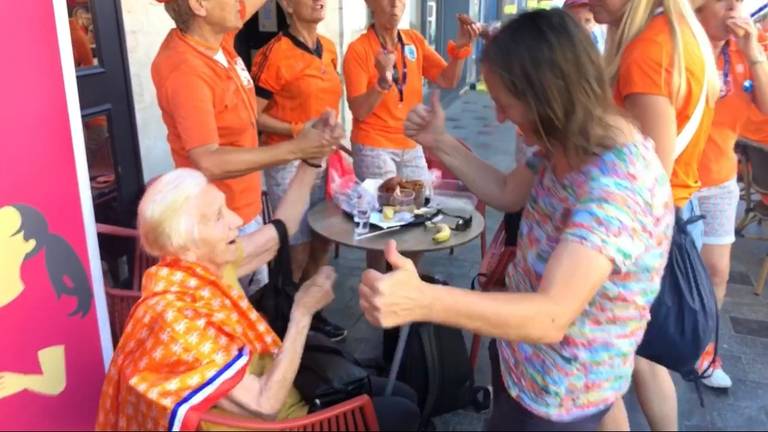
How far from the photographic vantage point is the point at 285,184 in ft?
9.79

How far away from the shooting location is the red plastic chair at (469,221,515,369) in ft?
7.64

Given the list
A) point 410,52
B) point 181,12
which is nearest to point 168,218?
point 181,12

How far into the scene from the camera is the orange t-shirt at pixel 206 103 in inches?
79.4

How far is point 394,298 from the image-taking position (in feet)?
3.42

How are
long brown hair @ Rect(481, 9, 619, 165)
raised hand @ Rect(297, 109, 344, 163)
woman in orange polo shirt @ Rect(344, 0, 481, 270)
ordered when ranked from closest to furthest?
long brown hair @ Rect(481, 9, 619, 165), raised hand @ Rect(297, 109, 344, 163), woman in orange polo shirt @ Rect(344, 0, 481, 270)

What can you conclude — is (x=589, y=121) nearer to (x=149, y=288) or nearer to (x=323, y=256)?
(x=149, y=288)

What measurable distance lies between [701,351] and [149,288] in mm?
1535

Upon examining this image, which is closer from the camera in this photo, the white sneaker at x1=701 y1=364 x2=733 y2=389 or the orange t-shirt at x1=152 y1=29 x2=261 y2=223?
the orange t-shirt at x1=152 y1=29 x2=261 y2=223

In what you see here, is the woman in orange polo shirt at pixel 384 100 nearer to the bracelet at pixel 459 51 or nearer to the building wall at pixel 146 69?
the bracelet at pixel 459 51

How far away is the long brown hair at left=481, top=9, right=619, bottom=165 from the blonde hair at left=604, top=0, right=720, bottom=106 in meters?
0.62

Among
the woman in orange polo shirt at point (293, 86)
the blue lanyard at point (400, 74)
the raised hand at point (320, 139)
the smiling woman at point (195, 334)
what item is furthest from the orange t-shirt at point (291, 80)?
the smiling woman at point (195, 334)

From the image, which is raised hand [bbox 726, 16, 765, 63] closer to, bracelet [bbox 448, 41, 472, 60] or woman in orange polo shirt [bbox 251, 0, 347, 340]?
bracelet [bbox 448, 41, 472, 60]

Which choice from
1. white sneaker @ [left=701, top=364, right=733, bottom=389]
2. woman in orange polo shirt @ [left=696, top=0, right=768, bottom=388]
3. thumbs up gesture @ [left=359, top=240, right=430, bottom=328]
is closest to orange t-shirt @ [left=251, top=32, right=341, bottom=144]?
woman in orange polo shirt @ [left=696, top=0, right=768, bottom=388]

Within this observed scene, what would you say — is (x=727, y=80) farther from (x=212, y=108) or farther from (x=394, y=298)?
(x=394, y=298)
